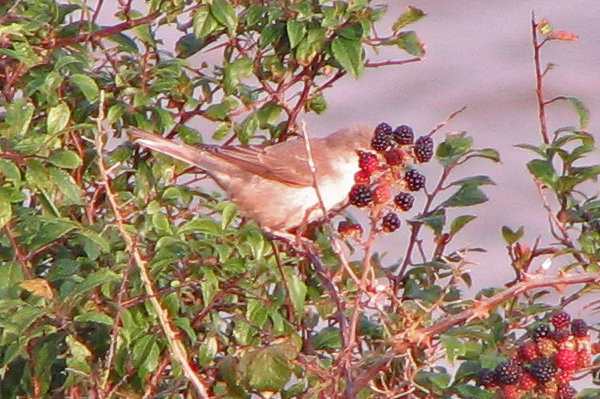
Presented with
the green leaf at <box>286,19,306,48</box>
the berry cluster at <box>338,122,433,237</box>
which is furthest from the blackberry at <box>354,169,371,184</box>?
the green leaf at <box>286,19,306,48</box>

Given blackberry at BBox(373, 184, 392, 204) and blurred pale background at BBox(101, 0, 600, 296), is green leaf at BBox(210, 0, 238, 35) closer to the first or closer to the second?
blackberry at BBox(373, 184, 392, 204)

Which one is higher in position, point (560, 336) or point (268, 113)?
point (560, 336)

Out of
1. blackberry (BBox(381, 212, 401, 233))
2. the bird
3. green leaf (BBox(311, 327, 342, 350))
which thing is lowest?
the bird

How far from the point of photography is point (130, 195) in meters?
4.16

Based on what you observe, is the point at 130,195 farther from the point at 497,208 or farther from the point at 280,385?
the point at 497,208

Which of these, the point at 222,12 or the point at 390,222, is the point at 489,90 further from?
the point at 390,222

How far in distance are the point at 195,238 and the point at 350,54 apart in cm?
72

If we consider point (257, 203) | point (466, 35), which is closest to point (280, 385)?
point (257, 203)

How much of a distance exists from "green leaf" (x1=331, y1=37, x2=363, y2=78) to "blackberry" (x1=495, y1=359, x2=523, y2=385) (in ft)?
4.82

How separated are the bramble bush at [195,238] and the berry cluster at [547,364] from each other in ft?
0.57

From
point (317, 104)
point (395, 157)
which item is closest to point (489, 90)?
point (317, 104)

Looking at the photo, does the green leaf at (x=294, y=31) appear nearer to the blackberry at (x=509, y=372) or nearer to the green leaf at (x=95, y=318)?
the green leaf at (x=95, y=318)

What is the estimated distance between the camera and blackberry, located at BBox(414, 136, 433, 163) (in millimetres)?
3463

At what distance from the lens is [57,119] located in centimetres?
407
